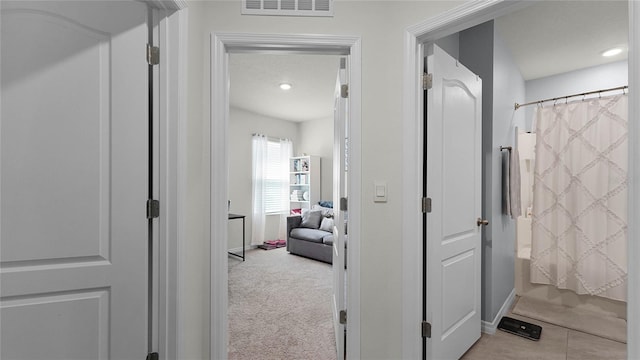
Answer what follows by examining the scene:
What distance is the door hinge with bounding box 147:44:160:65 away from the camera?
50.0 inches

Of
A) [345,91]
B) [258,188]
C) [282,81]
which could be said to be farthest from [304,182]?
[345,91]

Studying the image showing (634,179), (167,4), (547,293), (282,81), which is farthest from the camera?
(282,81)

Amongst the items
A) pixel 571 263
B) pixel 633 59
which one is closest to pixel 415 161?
pixel 633 59

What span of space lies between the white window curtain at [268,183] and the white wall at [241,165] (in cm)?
11

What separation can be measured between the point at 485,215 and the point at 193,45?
2.43m

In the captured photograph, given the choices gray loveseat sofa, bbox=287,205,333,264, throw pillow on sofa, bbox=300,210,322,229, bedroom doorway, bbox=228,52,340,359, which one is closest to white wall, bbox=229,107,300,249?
bedroom doorway, bbox=228,52,340,359

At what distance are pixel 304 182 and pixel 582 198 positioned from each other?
4.29 m

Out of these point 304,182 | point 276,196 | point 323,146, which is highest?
point 323,146

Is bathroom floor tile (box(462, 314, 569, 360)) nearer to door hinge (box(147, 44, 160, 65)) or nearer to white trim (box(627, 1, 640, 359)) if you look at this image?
white trim (box(627, 1, 640, 359))

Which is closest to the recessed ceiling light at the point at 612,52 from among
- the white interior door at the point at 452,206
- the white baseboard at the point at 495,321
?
the white interior door at the point at 452,206

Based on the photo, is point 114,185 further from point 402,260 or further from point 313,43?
point 402,260

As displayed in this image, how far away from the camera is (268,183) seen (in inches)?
224

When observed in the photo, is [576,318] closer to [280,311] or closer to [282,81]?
[280,311]

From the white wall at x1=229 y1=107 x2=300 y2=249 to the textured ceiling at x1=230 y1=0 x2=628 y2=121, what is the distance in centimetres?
40
